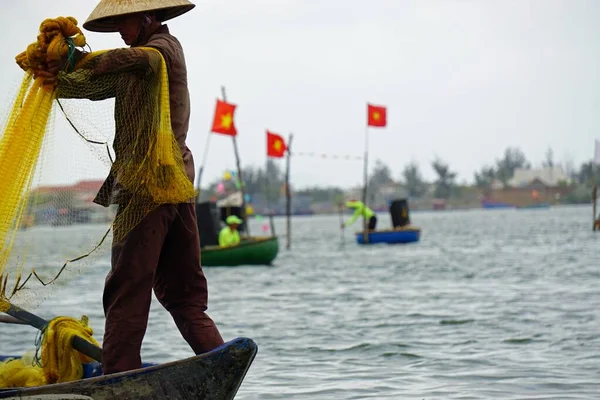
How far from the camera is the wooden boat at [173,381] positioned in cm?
466

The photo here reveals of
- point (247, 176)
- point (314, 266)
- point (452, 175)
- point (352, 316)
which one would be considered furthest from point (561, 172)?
point (352, 316)

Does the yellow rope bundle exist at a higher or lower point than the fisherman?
lower

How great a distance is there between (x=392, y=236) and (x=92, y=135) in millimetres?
30881

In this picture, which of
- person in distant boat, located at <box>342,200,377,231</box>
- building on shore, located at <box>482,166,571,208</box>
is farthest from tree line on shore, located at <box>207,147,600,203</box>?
person in distant boat, located at <box>342,200,377,231</box>

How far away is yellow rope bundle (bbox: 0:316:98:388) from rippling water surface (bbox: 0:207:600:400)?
53cm

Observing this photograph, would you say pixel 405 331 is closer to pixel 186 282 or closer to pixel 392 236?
pixel 186 282

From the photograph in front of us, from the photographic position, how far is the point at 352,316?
11750 mm

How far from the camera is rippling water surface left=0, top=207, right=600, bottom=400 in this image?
6.83 m

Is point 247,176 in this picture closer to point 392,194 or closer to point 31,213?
point 392,194

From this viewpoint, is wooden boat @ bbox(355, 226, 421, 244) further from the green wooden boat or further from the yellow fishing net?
the yellow fishing net

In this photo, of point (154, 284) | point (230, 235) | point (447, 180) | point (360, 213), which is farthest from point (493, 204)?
point (154, 284)

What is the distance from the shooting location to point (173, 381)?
4.69 metres

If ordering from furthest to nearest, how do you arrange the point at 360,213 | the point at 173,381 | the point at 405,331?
the point at 360,213 → the point at 405,331 → the point at 173,381

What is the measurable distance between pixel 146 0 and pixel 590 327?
19.9ft
